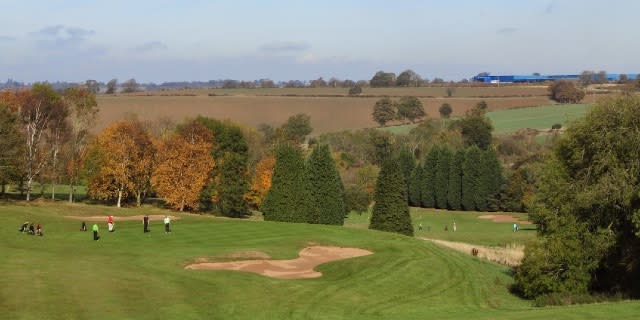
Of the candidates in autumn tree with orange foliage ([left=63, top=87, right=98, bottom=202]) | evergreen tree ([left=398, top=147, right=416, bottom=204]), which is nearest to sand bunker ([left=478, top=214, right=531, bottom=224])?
evergreen tree ([left=398, top=147, right=416, bottom=204])

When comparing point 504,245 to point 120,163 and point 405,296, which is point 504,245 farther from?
point 120,163

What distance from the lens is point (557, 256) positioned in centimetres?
4569

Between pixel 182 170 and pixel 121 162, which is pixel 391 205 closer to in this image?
pixel 182 170

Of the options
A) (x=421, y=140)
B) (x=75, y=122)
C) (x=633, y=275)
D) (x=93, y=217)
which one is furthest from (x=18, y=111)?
(x=421, y=140)

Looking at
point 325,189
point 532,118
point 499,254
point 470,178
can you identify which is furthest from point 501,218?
point 532,118

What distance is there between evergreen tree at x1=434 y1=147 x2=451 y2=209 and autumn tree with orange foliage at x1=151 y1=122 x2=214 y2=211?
45272mm

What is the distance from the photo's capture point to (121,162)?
92.9m

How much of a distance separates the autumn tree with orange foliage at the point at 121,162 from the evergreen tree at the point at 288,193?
2058 centimetres

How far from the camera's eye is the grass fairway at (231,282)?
32.8 metres

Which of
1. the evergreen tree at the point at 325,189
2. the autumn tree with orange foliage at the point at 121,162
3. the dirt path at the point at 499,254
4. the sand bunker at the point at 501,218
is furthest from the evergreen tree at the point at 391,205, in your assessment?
the sand bunker at the point at 501,218

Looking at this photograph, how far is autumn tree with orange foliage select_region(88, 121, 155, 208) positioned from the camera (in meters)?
92.0

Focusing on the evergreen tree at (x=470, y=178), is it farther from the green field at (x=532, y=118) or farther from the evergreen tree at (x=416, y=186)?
the green field at (x=532, y=118)

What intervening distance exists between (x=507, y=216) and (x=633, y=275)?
67105 mm

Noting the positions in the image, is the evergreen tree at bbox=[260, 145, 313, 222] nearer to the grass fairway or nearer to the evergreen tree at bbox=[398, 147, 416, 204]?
the grass fairway
